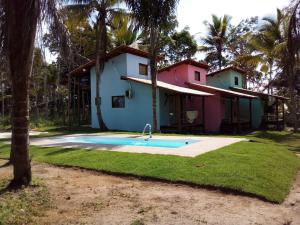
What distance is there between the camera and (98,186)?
7.48m

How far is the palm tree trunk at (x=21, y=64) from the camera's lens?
6.29 m

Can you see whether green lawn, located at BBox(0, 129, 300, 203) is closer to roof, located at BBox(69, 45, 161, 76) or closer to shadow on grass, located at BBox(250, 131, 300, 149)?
shadow on grass, located at BBox(250, 131, 300, 149)

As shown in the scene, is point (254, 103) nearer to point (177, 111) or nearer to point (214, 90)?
point (214, 90)

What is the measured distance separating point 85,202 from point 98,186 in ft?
4.10

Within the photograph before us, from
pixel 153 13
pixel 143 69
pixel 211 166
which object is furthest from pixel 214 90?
pixel 211 166

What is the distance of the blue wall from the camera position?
74.0 feet

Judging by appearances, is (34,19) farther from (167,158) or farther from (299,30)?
(299,30)

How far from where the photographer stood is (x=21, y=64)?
668cm

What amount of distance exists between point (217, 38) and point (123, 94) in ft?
62.3

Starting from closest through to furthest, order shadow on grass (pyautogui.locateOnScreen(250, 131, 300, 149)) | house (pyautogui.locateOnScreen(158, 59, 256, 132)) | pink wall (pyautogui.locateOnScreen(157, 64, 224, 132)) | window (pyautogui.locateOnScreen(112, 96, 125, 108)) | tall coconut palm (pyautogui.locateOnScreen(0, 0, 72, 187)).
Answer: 1. tall coconut palm (pyautogui.locateOnScreen(0, 0, 72, 187))
2. shadow on grass (pyautogui.locateOnScreen(250, 131, 300, 149))
3. window (pyautogui.locateOnScreen(112, 96, 125, 108))
4. house (pyautogui.locateOnScreen(158, 59, 256, 132))
5. pink wall (pyautogui.locateOnScreen(157, 64, 224, 132))

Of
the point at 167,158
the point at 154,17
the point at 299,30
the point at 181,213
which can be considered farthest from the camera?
the point at 154,17

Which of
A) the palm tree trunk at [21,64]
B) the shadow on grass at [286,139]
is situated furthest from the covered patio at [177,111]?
the palm tree trunk at [21,64]

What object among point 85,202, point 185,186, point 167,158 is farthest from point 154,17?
point 85,202

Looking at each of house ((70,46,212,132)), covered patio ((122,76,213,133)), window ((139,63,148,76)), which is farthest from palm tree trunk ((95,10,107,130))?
window ((139,63,148,76))
